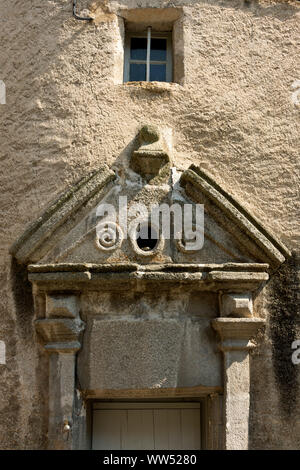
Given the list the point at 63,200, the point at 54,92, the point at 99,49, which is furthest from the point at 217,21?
the point at 63,200

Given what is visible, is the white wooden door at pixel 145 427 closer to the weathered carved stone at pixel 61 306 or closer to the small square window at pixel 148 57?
the weathered carved stone at pixel 61 306

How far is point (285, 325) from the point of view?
431 cm

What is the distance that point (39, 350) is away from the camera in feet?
13.8

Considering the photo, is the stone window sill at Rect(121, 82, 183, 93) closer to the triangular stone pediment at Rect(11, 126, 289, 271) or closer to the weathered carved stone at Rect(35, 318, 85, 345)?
the triangular stone pediment at Rect(11, 126, 289, 271)

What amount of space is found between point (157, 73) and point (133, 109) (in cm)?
56

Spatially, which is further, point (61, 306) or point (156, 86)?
point (156, 86)

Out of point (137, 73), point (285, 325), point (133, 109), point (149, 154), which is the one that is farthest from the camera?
point (137, 73)

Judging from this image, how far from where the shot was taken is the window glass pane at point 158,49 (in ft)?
16.9

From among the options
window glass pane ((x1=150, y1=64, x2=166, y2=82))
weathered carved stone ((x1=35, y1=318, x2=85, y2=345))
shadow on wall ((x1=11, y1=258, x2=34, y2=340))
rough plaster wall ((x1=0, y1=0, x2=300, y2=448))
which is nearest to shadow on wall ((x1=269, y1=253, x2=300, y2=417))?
rough plaster wall ((x1=0, y1=0, x2=300, y2=448))

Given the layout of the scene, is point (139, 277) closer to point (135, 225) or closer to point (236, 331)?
point (135, 225)

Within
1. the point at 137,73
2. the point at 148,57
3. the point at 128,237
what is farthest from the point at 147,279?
the point at 148,57

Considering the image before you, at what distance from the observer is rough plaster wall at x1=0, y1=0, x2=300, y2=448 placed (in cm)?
455

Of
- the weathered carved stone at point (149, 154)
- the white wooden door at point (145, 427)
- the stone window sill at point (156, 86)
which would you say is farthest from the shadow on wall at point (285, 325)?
the stone window sill at point (156, 86)

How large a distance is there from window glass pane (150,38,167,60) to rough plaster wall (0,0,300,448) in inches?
11.7
